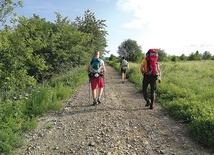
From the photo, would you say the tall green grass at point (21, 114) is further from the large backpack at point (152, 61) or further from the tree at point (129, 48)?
the tree at point (129, 48)

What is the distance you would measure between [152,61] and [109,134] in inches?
141

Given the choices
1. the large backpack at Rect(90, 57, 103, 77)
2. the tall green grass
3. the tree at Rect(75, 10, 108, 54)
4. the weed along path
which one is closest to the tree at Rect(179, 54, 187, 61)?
the tree at Rect(75, 10, 108, 54)

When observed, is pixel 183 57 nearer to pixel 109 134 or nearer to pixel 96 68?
pixel 96 68

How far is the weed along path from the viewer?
5.43m

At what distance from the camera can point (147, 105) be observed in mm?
9227

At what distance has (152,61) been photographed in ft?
28.0

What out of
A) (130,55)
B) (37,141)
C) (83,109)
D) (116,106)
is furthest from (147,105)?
(130,55)

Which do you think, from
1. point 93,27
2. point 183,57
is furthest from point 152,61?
point 183,57

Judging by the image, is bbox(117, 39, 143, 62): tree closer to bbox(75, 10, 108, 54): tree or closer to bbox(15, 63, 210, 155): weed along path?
bbox(75, 10, 108, 54): tree

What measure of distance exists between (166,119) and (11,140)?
4.91 metres

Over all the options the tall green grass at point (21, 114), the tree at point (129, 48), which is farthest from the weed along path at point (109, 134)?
the tree at point (129, 48)

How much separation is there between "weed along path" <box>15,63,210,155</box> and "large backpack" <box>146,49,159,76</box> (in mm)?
1511

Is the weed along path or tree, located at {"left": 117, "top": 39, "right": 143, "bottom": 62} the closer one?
the weed along path

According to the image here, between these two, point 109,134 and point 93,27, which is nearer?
point 109,134
